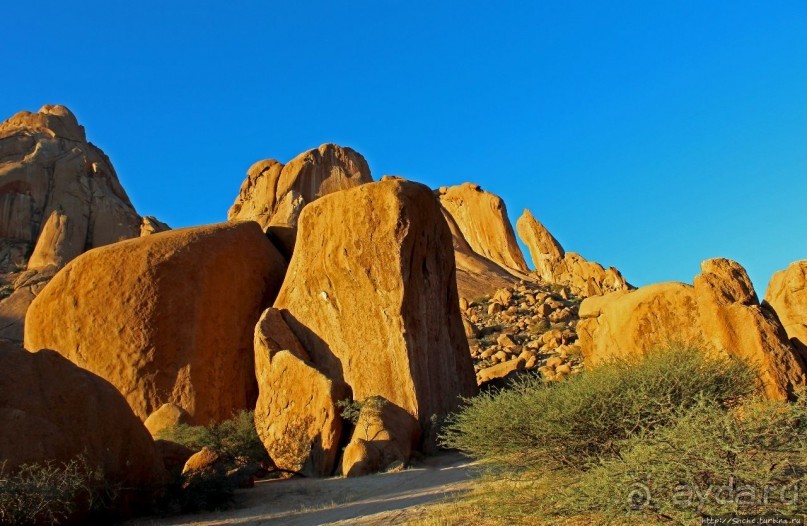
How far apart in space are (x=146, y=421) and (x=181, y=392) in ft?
4.90

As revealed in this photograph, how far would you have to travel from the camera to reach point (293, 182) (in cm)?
4044

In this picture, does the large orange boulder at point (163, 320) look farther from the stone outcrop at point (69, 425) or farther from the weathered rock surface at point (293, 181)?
the weathered rock surface at point (293, 181)

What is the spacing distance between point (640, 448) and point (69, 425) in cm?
712

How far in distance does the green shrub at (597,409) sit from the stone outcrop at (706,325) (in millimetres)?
1893

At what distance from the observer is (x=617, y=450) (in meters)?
7.30

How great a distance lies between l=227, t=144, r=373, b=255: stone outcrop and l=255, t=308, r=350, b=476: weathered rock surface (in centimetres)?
2332

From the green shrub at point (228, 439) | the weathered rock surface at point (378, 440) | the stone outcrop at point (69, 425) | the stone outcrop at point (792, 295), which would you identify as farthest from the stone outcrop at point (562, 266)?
the stone outcrop at point (69, 425)

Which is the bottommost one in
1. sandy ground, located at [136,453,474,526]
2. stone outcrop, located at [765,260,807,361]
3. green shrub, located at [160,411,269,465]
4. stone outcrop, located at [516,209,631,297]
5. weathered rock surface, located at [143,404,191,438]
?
sandy ground, located at [136,453,474,526]

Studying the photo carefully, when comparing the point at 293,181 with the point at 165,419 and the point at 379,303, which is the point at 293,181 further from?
the point at 165,419

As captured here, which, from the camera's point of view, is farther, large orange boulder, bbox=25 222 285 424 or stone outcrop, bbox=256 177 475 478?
large orange boulder, bbox=25 222 285 424

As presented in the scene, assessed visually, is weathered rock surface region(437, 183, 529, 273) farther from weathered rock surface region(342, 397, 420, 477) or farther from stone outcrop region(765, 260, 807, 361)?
weathered rock surface region(342, 397, 420, 477)

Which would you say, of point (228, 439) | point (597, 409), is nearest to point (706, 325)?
point (597, 409)

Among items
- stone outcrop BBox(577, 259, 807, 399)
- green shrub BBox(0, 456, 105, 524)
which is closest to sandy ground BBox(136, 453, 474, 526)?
green shrub BBox(0, 456, 105, 524)

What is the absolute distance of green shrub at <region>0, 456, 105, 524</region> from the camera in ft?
24.9
